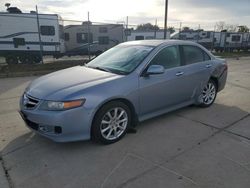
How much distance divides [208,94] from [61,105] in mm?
3629

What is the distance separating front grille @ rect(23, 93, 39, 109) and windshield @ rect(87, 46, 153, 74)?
1.29 metres

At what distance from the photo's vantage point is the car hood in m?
3.38

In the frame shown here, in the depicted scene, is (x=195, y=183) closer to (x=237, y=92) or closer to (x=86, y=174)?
(x=86, y=174)

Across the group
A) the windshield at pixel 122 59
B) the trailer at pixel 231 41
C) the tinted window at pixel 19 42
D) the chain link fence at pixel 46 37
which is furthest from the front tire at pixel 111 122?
the trailer at pixel 231 41

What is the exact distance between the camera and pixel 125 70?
3.96m

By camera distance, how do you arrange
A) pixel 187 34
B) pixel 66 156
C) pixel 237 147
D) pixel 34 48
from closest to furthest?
pixel 66 156, pixel 237 147, pixel 34 48, pixel 187 34

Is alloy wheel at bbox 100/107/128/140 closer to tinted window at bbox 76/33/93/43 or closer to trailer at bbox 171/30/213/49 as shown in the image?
tinted window at bbox 76/33/93/43

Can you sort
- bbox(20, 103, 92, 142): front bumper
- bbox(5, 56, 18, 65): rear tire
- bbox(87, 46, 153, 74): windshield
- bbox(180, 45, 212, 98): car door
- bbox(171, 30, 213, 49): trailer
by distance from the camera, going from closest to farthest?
bbox(20, 103, 92, 142): front bumper < bbox(87, 46, 153, 74): windshield < bbox(180, 45, 212, 98): car door < bbox(5, 56, 18, 65): rear tire < bbox(171, 30, 213, 49): trailer

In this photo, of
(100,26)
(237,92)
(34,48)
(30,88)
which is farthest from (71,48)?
(30,88)

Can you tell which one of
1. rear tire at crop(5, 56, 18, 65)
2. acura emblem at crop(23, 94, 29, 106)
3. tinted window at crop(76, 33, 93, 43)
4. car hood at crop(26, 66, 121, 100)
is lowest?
rear tire at crop(5, 56, 18, 65)

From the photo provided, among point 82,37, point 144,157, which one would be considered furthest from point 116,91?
point 82,37

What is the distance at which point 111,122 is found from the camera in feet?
12.1

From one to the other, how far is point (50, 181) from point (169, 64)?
9.43 feet

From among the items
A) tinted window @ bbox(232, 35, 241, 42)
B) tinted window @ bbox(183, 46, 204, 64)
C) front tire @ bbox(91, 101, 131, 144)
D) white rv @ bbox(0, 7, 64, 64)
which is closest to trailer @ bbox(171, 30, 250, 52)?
tinted window @ bbox(232, 35, 241, 42)
